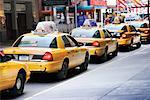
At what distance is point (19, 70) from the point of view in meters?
11.7

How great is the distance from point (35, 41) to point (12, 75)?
359cm

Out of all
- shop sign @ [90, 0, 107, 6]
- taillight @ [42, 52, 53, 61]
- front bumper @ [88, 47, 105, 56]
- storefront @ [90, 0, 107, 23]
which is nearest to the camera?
taillight @ [42, 52, 53, 61]

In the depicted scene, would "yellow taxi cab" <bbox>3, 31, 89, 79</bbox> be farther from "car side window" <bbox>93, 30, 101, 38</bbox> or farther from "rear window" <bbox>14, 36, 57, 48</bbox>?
"car side window" <bbox>93, 30, 101, 38</bbox>

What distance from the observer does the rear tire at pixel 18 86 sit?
37.7 feet

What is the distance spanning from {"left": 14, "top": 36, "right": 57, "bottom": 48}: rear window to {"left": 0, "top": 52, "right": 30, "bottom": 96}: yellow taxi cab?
2.42 meters

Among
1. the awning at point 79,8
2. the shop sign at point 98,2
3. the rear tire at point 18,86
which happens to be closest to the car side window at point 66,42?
the rear tire at point 18,86

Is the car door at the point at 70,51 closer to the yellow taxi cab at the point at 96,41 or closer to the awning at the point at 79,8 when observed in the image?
the yellow taxi cab at the point at 96,41

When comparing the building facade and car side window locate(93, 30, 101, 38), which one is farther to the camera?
the building facade

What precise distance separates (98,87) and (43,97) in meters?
1.70

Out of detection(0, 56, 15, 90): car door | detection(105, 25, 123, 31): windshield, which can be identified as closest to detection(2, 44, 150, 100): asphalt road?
detection(0, 56, 15, 90): car door

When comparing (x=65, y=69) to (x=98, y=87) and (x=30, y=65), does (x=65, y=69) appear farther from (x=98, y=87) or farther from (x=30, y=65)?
(x=98, y=87)

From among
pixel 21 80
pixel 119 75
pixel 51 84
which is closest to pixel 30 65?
pixel 51 84

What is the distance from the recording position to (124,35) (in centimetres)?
2470

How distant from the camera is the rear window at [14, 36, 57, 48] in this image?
47.7 feet
